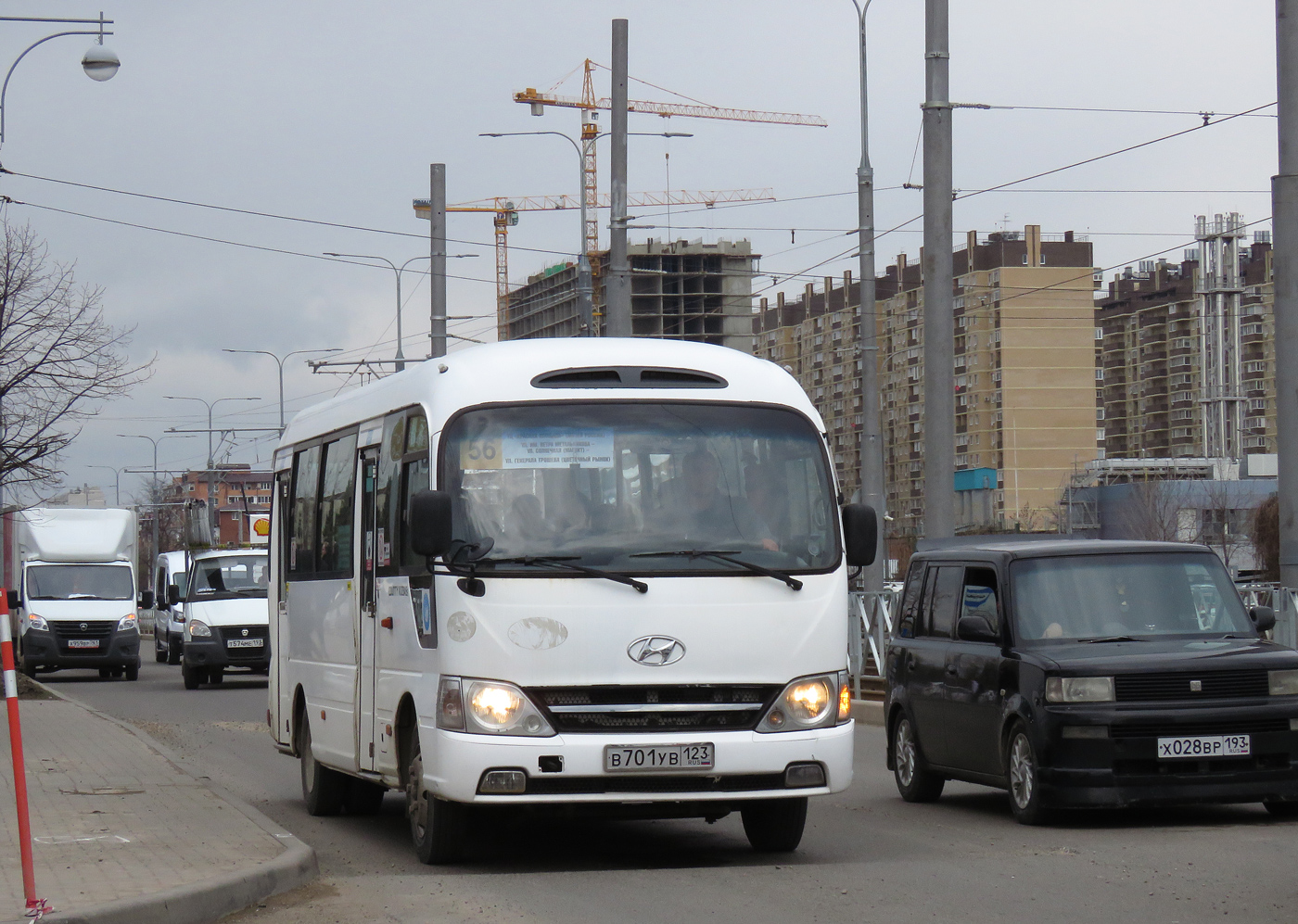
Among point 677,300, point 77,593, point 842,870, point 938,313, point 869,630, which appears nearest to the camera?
point 842,870

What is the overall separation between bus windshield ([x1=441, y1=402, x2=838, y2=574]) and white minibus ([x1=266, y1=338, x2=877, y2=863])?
0.03 feet

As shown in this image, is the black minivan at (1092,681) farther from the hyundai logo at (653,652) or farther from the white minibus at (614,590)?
the hyundai logo at (653,652)

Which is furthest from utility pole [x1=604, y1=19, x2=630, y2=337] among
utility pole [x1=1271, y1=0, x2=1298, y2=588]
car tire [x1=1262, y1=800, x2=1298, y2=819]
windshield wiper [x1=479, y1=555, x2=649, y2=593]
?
windshield wiper [x1=479, y1=555, x2=649, y2=593]

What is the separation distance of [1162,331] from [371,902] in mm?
171851

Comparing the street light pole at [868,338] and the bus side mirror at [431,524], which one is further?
the street light pole at [868,338]

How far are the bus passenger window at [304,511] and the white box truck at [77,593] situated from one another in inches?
914

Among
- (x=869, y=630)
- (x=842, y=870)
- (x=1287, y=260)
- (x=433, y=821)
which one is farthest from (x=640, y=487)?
(x=869, y=630)

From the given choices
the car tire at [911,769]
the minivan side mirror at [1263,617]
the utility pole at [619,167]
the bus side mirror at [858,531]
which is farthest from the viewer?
the utility pole at [619,167]

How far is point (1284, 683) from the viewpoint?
35.4ft

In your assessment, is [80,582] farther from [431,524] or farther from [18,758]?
[18,758]

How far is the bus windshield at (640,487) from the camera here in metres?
9.21

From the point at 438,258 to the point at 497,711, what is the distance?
23242mm

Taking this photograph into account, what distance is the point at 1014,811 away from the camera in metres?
11.3

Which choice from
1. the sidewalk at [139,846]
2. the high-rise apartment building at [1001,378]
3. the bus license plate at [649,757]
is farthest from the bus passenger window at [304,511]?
the high-rise apartment building at [1001,378]
